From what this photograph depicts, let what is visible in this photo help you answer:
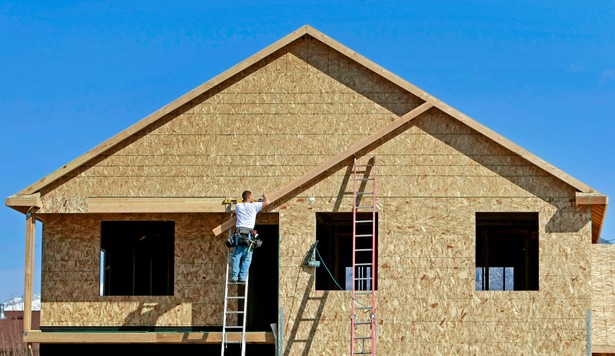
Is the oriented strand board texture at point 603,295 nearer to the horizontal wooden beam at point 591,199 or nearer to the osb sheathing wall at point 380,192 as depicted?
the osb sheathing wall at point 380,192

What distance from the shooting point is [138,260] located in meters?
23.2

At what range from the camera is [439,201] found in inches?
725

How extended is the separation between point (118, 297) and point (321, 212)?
4.15 m

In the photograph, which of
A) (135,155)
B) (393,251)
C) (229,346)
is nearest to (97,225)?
(135,155)

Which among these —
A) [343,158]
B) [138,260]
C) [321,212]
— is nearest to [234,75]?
[343,158]

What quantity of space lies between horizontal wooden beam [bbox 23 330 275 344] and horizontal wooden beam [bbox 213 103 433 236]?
1.90m

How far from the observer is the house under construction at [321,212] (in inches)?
712

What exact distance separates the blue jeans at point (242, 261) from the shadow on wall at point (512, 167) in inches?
154

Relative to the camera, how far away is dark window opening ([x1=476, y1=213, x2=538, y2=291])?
2177cm

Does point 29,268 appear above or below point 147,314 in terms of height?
above

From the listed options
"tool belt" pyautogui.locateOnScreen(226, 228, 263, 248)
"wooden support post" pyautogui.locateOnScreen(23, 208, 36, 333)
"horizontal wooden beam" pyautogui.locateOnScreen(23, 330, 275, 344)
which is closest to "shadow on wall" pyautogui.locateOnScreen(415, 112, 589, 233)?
"tool belt" pyautogui.locateOnScreen(226, 228, 263, 248)

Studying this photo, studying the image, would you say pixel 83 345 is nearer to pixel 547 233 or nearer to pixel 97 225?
pixel 97 225

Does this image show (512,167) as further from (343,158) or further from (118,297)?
(118,297)

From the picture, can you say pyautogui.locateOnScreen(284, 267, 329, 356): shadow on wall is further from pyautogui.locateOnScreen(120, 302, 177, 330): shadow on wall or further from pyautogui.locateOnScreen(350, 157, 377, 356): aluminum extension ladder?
pyautogui.locateOnScreen(120, 302, 177, 330): shadow on wall
